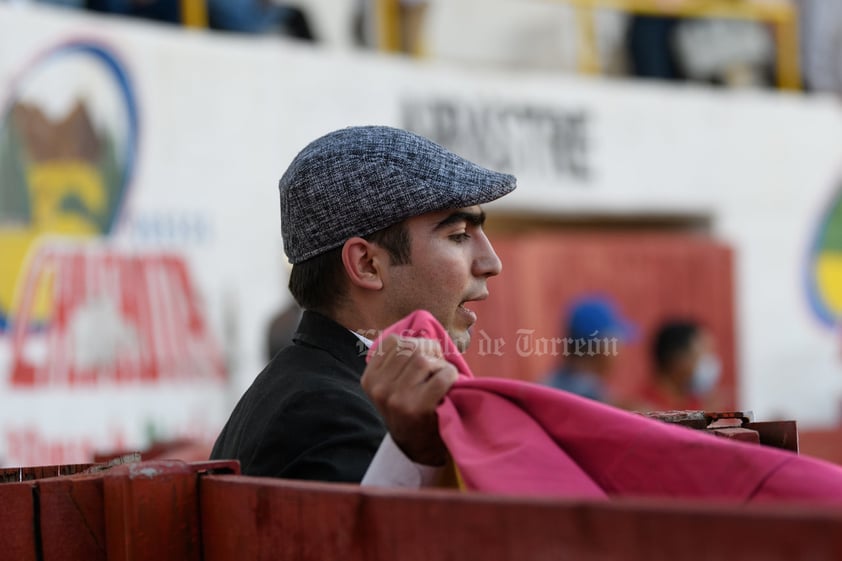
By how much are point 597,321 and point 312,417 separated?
22.3ft

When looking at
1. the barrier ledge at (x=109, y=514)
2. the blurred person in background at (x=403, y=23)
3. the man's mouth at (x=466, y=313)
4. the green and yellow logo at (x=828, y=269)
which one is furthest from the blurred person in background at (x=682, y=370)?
the barrier ledge at (x=109, y=514)

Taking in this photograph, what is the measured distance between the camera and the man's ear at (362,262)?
2.41 m

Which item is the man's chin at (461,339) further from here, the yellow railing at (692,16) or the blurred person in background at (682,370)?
the yellow railing at (692,16)

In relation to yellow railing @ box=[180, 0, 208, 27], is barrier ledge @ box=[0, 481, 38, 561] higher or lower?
lower

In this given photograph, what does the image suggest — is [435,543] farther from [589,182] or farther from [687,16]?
[687,16]

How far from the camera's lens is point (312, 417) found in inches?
83.4

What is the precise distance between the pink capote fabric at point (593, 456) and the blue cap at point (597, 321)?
6.80 m

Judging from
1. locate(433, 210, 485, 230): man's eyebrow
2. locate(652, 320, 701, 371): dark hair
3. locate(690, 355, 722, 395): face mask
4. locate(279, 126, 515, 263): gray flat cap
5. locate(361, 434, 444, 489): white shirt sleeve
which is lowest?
locate(690, 355, 722, 395): face mask

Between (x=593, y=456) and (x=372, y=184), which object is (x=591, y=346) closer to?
(x=372, y=184)

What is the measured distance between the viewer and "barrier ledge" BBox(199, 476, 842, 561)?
127 cm

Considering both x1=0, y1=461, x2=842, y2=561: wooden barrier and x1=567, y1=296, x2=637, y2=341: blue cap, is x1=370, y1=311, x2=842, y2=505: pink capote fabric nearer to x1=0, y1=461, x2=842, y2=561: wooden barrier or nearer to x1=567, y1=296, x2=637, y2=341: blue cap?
x1=0, y1=461, x2=842, y2=561: wooden barrier

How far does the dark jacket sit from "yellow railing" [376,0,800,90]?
20.5 ft

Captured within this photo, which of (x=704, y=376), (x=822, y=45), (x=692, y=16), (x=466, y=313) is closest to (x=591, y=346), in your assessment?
(x=704, y=376)

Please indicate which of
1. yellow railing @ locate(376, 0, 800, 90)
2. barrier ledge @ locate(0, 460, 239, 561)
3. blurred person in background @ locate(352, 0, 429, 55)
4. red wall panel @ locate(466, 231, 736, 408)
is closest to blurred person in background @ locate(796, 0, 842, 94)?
yellow railing @ locate(376, 0, 800, 90)
